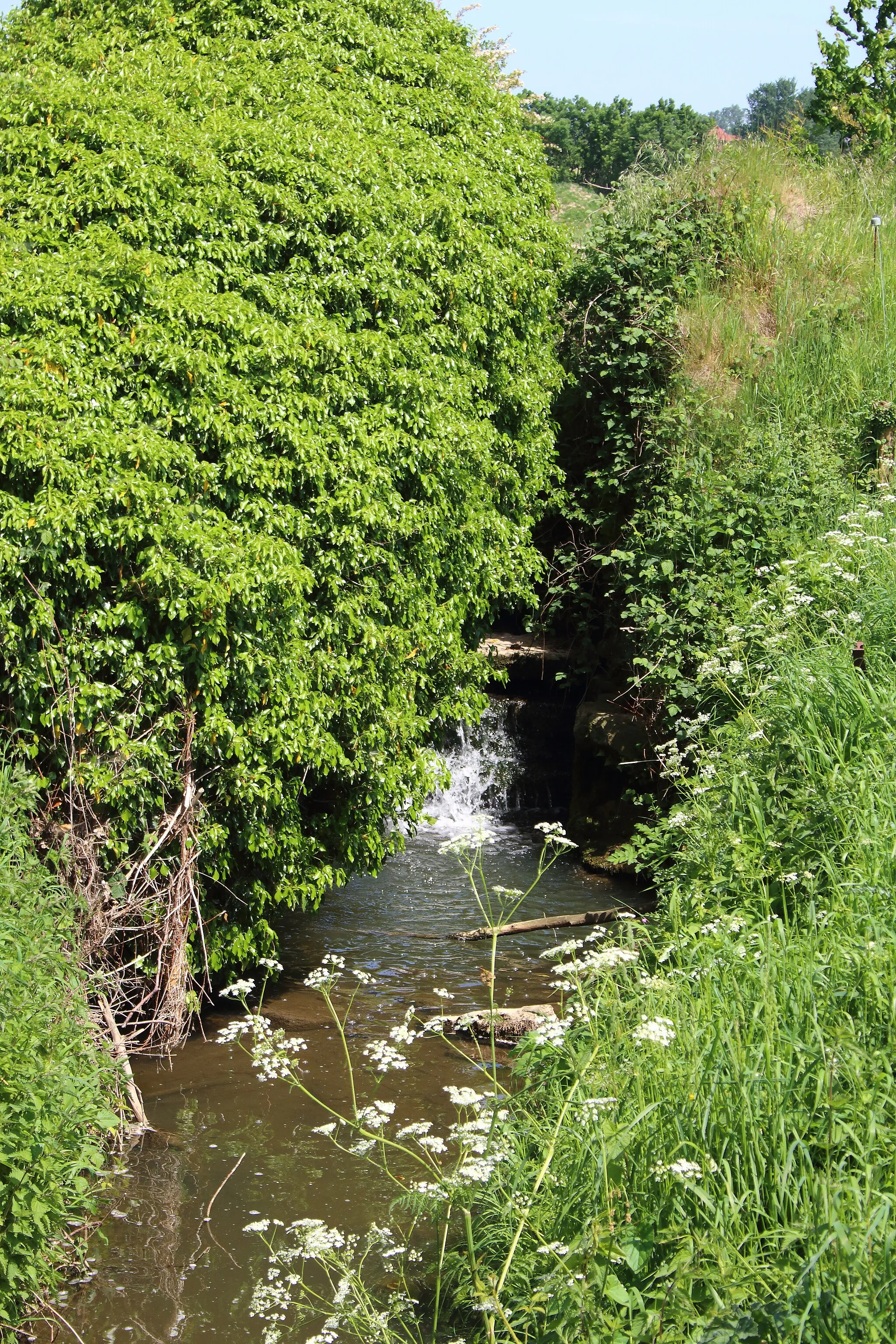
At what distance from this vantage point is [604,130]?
57.2 meters

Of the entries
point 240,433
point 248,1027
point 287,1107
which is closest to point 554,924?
point 287,1107

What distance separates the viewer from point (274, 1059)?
11.6 feet

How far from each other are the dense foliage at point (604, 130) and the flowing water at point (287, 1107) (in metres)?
51.3

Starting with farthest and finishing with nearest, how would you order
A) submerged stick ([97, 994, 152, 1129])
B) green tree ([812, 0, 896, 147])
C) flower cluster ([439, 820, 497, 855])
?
green tree ([812, 0, 896, 147]) < submerged stick ([97, 994, 152, 1129]) < flower cluster ([439, 820, 497, 855])

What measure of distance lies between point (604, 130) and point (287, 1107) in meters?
60.0

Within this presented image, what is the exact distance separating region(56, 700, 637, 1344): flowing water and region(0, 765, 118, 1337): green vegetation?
0.34 metres

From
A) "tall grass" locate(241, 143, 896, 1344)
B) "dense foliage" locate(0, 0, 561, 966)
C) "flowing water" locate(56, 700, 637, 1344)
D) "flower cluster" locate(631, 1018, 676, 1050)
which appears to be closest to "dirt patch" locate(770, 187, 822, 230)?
"dense foliage" locate(0, 0, 561, 966)

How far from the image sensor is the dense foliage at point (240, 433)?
5.58m

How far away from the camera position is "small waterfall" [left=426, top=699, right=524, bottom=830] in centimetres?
1135

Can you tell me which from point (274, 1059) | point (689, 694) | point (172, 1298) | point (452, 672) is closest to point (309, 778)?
point (452, 672)

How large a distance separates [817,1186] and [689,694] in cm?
529

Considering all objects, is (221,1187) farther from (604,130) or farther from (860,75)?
(604,130)

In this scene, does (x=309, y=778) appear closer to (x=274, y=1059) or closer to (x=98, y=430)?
(x=98, y=430)

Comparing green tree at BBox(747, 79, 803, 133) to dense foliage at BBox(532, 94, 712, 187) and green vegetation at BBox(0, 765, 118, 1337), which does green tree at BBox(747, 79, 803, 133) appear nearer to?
dense foliage at BBox(532, 94, 712, 187)
